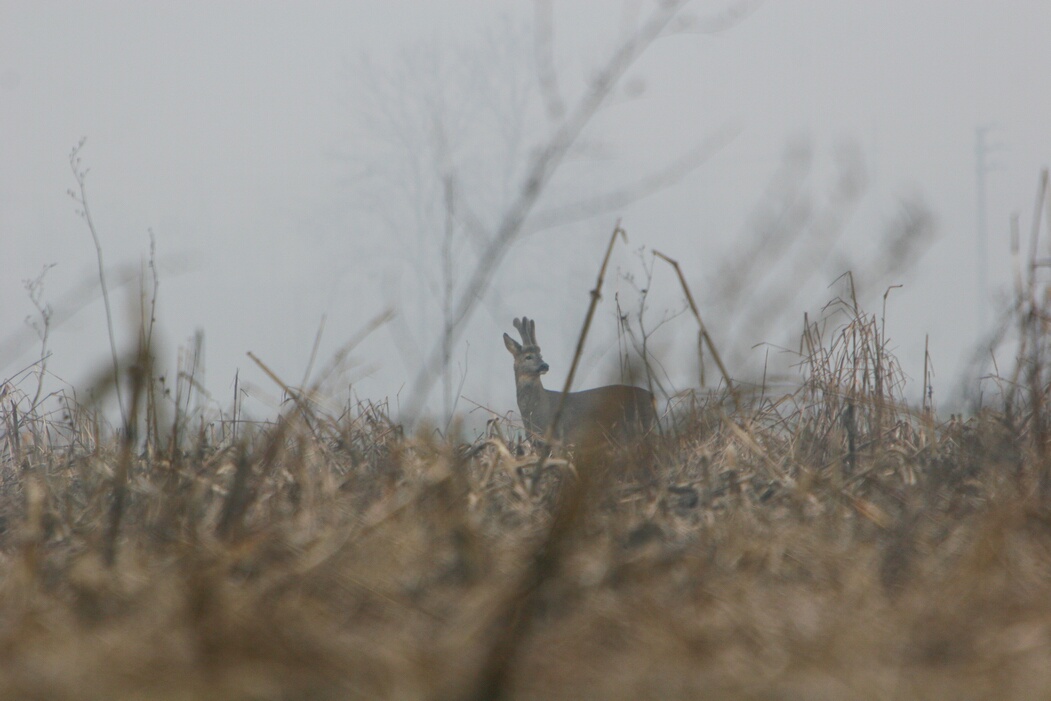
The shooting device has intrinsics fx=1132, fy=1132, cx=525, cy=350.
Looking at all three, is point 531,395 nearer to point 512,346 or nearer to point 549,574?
point 512,346

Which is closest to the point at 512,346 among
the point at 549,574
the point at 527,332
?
the point at 527,332

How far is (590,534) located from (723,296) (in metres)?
0.57

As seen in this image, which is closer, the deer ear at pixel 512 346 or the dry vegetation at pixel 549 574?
the dry vegetation at pixel 549 574

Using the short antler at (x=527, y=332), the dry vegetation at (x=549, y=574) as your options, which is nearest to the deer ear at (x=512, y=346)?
the short antler at (x=527, y=332)

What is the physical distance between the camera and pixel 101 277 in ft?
5.40

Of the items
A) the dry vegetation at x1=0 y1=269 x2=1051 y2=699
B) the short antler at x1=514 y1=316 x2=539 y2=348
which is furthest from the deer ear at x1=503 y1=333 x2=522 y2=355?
the dry vegetation at x1=0 y1=269 x2=1051 y2=699

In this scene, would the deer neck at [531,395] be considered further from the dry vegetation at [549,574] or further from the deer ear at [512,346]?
the dry vegetation at [549,574]

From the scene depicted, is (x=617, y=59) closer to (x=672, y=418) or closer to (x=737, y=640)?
(x=737, y=640)

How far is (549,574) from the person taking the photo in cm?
78

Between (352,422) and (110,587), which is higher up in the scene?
(352,422)

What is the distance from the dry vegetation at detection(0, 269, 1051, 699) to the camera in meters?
0.90

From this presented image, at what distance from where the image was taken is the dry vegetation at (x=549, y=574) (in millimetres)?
904

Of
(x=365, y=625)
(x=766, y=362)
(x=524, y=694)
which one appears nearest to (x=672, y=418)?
(x=766, y=362)

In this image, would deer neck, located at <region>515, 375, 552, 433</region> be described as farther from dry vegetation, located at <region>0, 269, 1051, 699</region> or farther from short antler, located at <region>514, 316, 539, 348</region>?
dry vegetation, located at <region>0, 269, 1051, 699</region>
